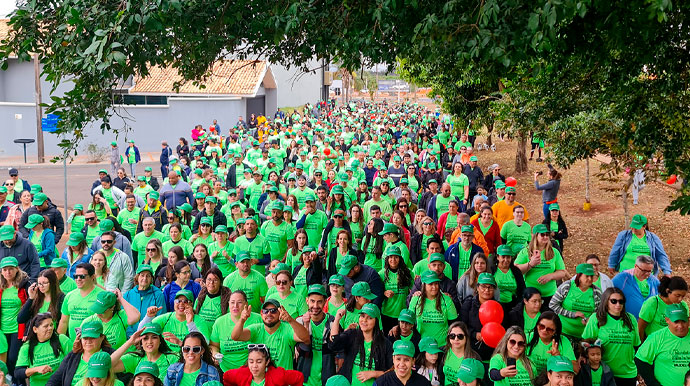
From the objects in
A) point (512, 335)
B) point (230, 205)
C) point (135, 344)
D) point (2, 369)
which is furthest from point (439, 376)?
point (230, 205)

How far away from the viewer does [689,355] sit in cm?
658

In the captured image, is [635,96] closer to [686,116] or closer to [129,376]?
[686,116]

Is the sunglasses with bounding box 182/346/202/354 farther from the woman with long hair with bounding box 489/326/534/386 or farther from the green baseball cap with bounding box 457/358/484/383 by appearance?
the woman with long hair with bounding box 489/326/534/386

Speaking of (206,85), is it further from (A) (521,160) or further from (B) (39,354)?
(B) (39,354)

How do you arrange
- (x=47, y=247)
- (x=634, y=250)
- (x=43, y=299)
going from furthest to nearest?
(x=47, y=247) < (x=634, y=250) < (x=43, y=299)

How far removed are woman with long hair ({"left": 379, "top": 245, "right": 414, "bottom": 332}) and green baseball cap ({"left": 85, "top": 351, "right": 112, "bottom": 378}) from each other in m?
3.33

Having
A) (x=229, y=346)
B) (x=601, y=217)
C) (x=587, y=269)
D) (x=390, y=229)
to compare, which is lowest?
(x=601, y=217)

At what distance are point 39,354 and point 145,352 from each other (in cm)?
109

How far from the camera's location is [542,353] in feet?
21.7

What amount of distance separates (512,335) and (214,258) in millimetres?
4576

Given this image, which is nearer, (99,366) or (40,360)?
(99,366)

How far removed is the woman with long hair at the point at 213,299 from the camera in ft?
25.5

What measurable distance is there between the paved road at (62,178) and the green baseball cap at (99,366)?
58.0 ft

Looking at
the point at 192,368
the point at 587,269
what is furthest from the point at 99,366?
the point at 587,269
